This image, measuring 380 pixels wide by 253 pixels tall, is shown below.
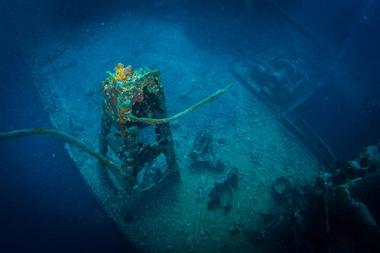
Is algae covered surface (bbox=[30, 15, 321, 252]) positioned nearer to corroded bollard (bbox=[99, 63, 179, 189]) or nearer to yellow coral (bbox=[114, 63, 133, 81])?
corroded bollard (bbox=[99, 63, 179, 189])

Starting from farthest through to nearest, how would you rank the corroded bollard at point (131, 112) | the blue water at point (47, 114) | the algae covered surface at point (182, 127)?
the blue water at point (47, 114) < the algae covered surface at point (182, 127) < the corroded bollard at point (131, 112)

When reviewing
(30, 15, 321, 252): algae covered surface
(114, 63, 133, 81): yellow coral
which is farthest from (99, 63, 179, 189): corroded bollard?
(30, 15, 321, 252): algae covered surface

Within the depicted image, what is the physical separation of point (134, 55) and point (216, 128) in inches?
128

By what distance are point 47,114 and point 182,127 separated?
3.00m

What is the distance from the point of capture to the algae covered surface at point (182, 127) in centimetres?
405

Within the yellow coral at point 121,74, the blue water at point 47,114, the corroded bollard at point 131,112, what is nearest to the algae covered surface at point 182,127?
the blue water at point 47,114

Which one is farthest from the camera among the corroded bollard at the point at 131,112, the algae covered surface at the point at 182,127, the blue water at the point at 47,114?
the blue water at the point at 47,114

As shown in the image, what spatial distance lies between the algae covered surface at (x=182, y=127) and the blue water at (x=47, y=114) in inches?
12.8

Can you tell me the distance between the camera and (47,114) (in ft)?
21.0

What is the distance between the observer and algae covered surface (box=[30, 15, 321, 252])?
13.3 feet

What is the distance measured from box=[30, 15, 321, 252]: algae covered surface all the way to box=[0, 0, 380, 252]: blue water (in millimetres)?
324

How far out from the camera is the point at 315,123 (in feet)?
26.3

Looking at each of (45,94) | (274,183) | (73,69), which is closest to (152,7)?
(73,69)

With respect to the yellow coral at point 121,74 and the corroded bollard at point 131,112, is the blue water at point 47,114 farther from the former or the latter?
the yellow coral at point 121,74
